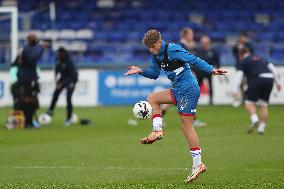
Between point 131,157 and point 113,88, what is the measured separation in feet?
53.6

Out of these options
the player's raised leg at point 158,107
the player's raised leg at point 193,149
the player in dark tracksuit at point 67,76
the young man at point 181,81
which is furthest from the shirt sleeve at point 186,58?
the player in dark tracksuit at point 67,76

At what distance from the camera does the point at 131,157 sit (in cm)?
1661

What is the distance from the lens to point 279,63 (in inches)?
1303

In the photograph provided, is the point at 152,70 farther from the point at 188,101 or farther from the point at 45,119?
the point at 45,119

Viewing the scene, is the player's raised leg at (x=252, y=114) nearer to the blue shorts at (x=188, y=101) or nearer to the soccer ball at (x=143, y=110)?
the soccer ball at (x=143, y=110)

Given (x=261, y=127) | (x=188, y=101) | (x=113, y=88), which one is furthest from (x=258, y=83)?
(x=113, y=88)

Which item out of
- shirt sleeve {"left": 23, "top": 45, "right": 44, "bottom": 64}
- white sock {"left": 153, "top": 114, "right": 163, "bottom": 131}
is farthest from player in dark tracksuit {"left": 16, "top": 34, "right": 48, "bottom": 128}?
white sock {"left": 153, "top": 114, "right": 163, "bottom": 131}

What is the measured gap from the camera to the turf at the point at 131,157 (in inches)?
513

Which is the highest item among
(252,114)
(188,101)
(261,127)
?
(188,101)

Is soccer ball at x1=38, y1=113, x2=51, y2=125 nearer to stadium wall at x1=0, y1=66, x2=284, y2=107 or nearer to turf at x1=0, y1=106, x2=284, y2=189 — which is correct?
turf at x1=0, y1=106, x2=284, y2=189

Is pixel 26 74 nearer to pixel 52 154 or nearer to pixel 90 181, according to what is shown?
pixel 52 154

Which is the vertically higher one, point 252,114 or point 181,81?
point 181,81

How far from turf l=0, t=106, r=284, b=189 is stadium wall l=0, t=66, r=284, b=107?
6.70 meters

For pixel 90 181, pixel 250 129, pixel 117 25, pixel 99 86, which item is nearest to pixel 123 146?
pixel 250 129
